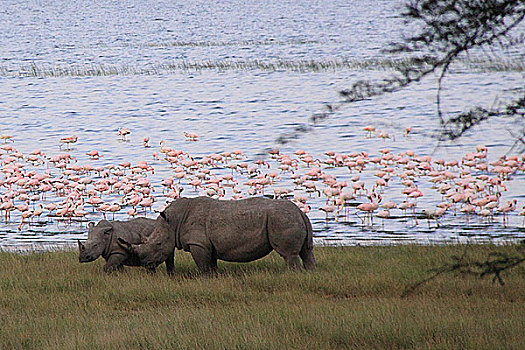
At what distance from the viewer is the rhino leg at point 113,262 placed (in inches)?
396

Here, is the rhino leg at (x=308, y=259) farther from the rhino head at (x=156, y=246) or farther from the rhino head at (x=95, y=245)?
the rhino head at (x=95, y=245)

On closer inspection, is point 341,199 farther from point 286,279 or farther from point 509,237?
point 286,279

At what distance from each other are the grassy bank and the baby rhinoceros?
0.18 metres

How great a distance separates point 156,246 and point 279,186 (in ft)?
33.6

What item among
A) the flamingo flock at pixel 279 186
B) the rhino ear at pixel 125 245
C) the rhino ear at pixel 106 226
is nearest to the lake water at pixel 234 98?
the flamingo flock at pixel 279 186

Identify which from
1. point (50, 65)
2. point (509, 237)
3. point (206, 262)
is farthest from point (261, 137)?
point (50, 65)

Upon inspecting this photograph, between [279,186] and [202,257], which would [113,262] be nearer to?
[202,257]

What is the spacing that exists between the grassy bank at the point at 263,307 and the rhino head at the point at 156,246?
234 millimetres

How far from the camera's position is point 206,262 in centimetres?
977

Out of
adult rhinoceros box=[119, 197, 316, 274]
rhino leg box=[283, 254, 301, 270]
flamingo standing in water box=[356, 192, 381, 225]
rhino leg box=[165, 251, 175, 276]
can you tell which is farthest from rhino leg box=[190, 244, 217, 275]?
flamingo standing in water box=[356, 192, 381, 225]

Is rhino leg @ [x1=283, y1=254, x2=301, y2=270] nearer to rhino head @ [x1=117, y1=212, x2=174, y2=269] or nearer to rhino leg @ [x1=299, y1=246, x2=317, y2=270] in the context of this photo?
rhino leg @ [x1=299, y1=246, x2=317, y2=270]

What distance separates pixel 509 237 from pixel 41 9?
94060mm

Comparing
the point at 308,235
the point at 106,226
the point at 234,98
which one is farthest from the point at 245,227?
the point at 234,98

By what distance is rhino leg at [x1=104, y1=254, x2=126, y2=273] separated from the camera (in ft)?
33.0
